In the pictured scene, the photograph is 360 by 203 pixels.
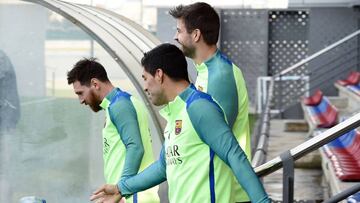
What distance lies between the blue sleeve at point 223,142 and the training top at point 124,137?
1083 mm

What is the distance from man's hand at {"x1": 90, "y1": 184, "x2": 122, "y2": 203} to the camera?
10.6 ft

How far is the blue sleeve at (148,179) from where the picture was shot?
3.15m

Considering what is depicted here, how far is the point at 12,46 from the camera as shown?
575cm

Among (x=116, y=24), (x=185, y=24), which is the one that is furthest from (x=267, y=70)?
(x=185, y=24)

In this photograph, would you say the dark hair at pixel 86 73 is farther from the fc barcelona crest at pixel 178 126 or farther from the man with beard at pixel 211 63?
the fc barcelona crest at pixel 178 126

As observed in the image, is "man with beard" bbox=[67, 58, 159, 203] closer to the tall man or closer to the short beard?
the short beard

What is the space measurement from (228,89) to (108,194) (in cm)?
63

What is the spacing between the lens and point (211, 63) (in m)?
3.35

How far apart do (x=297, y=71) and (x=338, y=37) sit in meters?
1.22

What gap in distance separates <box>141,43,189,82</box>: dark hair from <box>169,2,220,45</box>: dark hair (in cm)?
A: 41

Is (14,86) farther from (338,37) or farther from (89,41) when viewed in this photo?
(338,37)

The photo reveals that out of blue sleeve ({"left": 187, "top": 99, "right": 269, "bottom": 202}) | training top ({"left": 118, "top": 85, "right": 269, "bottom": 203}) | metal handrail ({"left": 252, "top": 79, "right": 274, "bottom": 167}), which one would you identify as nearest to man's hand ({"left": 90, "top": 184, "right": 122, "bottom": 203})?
training top ({"left": 118, "top": 85, "right": 269, "bottom": 203})

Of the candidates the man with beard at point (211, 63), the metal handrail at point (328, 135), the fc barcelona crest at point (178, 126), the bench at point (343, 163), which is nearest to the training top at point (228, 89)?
the man with beard at point (211, 63)

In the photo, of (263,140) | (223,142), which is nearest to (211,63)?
(223,142)
